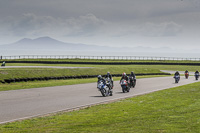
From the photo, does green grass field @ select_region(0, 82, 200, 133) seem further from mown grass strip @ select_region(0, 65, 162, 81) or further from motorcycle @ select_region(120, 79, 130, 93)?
mown grass strip @ select_region(0, 65, 162, 81)

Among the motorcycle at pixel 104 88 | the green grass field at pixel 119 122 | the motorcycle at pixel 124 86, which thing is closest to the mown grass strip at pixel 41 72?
the motorcycle at pixel 124 86

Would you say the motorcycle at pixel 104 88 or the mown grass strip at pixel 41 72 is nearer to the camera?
the motorcycle at pixel 104 88

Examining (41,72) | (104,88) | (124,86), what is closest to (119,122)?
(104,88)

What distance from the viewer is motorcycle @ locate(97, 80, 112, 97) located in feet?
73.4

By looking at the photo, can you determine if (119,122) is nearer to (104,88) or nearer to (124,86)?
(104,88)

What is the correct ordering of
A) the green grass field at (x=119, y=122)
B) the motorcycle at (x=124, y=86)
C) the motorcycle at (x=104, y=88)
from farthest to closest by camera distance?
the motorcycle at (x=124, y=86)
the motorcycle at (x=104, y=88)
the green grass field at (x=119, y=122)

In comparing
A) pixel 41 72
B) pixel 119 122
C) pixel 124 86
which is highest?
pixel 41 72

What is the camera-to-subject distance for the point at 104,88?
73.6 feet

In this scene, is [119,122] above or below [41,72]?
below

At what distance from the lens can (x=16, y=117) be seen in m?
13.4

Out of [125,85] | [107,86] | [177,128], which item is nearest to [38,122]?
[177,128]

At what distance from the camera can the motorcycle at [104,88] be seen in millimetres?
22359

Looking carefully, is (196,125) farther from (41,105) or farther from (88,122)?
(41,105)

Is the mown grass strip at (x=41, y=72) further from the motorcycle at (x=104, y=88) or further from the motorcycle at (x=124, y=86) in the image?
the motorcycle at (x=104, y=88)
